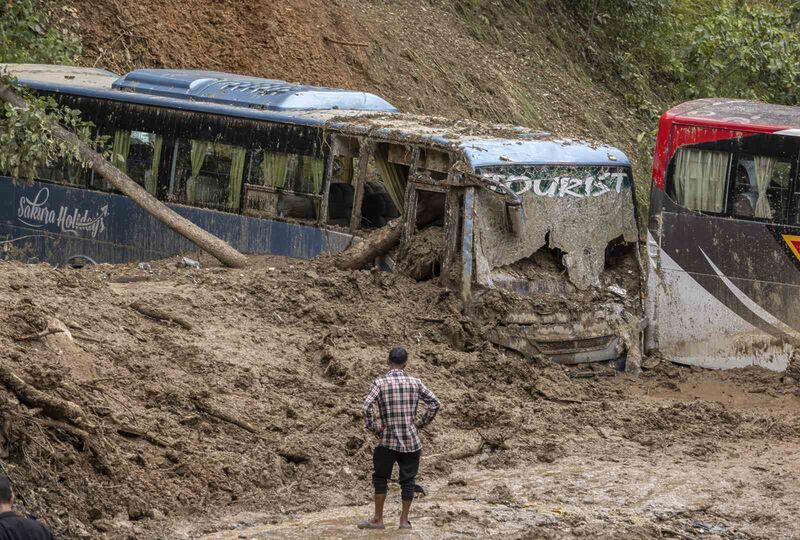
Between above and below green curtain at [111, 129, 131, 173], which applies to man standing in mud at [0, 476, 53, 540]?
below

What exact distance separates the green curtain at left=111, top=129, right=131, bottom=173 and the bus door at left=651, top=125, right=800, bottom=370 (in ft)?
21.0

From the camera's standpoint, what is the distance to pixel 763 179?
1360cm

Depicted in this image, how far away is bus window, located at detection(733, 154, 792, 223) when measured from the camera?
13516mm

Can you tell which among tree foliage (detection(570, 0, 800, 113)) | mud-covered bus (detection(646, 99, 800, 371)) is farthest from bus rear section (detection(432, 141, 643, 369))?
tree foliage (detection(570, 0, 800, 113))

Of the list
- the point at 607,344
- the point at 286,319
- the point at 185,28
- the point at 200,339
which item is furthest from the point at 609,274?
the point at 185,28

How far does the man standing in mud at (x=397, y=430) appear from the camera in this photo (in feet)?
28.8

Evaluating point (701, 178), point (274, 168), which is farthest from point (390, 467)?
point (274, 168)

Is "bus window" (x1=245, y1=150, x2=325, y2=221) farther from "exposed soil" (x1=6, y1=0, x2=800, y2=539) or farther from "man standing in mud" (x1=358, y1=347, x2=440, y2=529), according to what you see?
"man standing in mud" (x1=358, y1=347, x2=440, y2=529)

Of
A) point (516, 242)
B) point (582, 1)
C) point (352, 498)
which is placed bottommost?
point (352, 498)

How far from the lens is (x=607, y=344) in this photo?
1362 centimetres

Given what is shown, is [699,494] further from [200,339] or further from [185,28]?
[185,28]

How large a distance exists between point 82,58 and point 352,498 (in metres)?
13.7

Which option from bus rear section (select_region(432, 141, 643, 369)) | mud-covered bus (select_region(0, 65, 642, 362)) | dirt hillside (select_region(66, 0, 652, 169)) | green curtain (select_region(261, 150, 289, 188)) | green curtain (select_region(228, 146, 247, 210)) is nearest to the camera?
bus rear section (select_region(432, 141, 643, 369))

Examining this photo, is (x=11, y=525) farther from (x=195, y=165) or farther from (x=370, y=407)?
(x=195, y=165)
